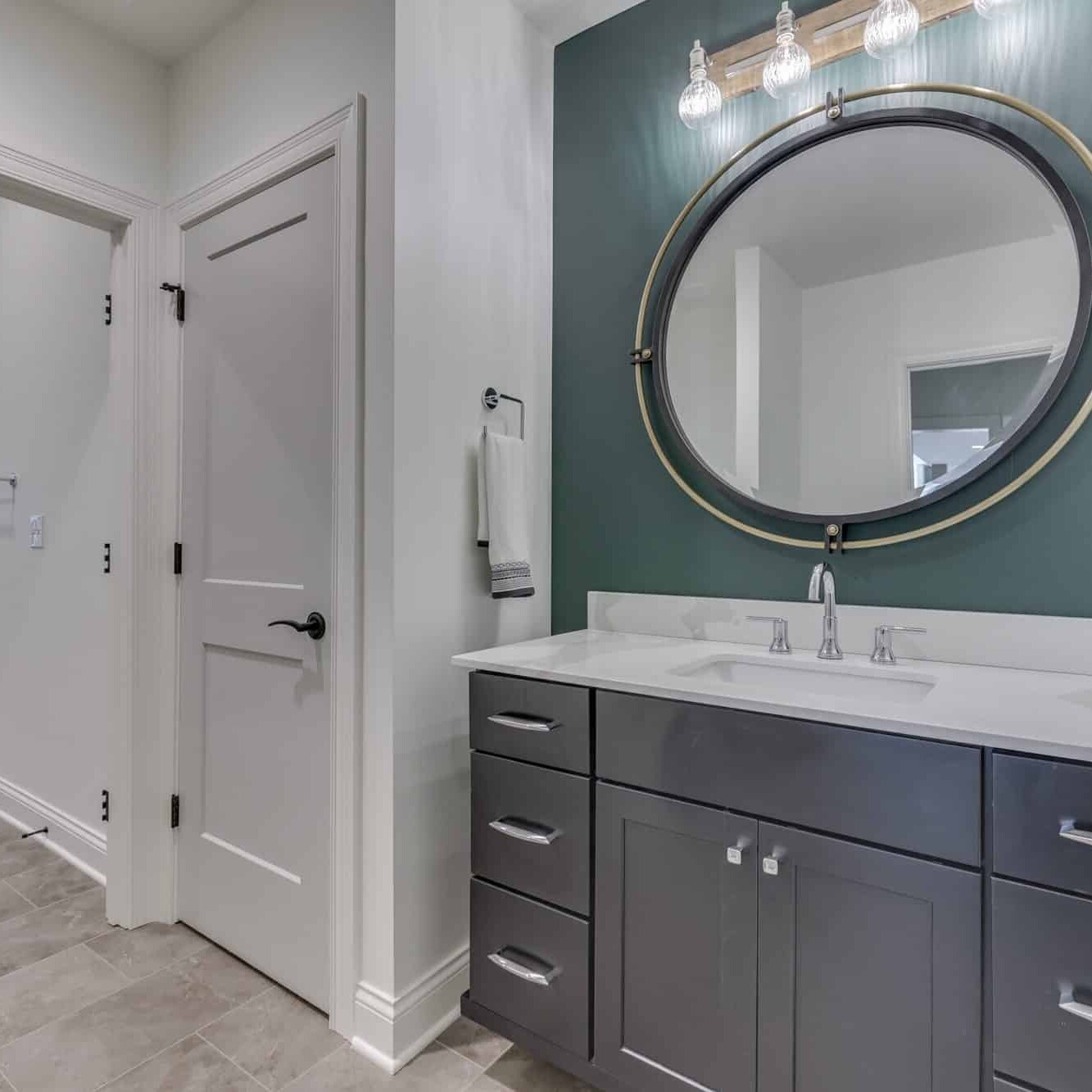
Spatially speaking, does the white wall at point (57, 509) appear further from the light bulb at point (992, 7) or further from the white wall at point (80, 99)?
the light bulb at point (992, 7)

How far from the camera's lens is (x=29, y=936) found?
200 cm

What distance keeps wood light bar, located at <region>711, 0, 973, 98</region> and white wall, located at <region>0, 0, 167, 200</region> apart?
163 cm

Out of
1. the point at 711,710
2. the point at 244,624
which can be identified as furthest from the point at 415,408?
the point at 711,710

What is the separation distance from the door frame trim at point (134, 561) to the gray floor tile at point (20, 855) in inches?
22.4

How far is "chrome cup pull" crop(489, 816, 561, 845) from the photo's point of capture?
1.37 metres

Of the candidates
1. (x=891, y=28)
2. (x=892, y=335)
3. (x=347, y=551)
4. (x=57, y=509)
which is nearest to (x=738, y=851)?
(x=347, y=551)

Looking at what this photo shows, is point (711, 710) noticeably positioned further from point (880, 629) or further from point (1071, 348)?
point (1071, 348)

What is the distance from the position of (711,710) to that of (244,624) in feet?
4.24

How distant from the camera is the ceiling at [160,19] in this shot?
186cm

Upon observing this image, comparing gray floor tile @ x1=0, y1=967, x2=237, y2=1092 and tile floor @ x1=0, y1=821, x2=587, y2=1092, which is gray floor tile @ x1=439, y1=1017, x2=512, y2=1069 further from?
gray floor tile @ x1=0, y1=967, x2=237, y2=1092

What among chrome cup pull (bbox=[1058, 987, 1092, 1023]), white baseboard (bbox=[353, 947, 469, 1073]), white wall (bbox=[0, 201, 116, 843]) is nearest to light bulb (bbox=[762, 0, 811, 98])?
chrome cup pull (bbox=[1058, 987, 1092, 1023])

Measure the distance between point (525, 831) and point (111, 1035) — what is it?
3.66 feet

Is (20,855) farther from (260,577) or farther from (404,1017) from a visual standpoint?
(404,1017)

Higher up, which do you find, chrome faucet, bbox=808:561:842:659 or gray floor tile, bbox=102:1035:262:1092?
chrome faucet, bbox=808:561:842:659
